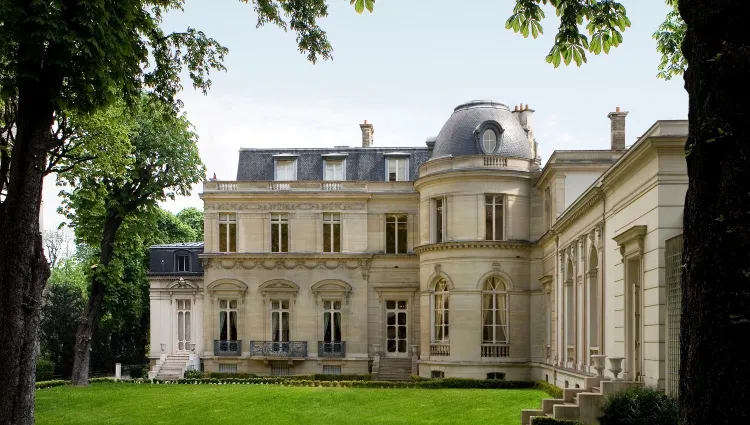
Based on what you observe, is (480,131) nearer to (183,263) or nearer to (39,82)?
(183,263)

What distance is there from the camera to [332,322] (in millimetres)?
44250

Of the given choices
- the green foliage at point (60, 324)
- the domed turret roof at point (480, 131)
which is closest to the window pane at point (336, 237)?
the domed turret roof at point (480, 131)

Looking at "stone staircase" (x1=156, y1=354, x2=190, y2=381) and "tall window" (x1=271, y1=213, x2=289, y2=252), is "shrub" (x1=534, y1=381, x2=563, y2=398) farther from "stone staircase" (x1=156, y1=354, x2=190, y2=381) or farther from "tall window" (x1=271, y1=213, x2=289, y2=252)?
"stone staircase" (x1=156, y1=354, x2=190, y2=381)

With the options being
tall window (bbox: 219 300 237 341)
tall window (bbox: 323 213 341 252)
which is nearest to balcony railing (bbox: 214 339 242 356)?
tall window (bbox: 219 300 237 341)

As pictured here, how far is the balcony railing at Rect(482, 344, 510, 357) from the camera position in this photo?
38.3 m

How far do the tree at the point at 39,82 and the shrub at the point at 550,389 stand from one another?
1731cm

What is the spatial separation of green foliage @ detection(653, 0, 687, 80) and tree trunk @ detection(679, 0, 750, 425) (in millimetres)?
11846

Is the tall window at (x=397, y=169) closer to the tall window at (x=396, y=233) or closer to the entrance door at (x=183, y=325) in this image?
the tall window at (x=396, y=233)

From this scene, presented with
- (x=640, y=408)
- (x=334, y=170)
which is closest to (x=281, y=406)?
(x=640, y=408)

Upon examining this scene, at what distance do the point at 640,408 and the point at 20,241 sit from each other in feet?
38.1

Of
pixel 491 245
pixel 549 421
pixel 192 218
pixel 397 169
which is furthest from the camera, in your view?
pixel 192 218

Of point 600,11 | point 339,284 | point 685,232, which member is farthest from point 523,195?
point 685,232

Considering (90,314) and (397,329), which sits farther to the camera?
(397,329)

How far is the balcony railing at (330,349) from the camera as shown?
4391 centimetres
